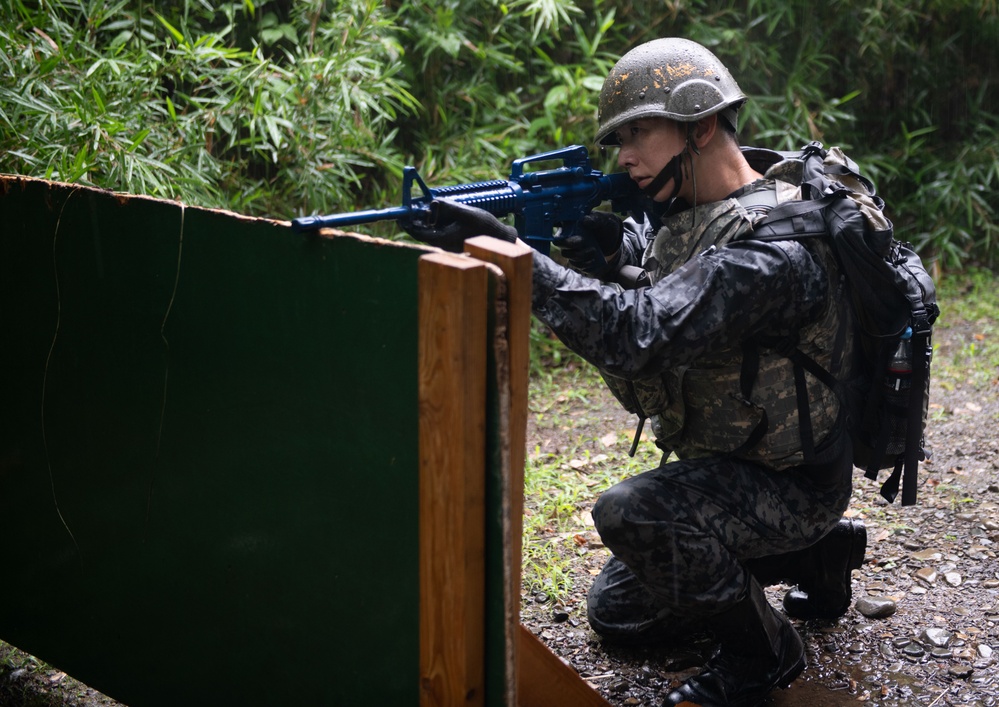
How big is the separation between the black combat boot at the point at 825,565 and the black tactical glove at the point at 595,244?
3.25ft

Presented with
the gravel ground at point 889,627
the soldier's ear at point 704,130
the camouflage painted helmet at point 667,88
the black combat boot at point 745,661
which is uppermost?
the camouflage painted helmet at point 667,88

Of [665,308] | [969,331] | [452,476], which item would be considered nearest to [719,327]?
[665,308]

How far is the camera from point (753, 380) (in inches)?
98.8

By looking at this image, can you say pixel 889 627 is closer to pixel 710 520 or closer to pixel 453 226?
pixel 710 520

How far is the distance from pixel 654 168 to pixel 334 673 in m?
1.50

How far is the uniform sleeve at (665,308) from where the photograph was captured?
2.24 metres

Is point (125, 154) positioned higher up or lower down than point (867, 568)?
higher up

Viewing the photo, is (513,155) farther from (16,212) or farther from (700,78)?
(16,212)

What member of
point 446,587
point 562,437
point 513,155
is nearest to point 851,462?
point 446,587

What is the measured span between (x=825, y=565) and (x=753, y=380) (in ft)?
2.56

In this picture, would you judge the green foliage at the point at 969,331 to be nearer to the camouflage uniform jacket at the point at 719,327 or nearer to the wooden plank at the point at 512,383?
the camouflage uniform jacket at the point at 719,327

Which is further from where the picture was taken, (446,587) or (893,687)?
(893,687)

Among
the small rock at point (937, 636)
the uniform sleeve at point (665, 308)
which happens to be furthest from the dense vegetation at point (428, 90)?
the small rock at point (937, 636)

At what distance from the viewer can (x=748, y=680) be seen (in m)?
2.62
